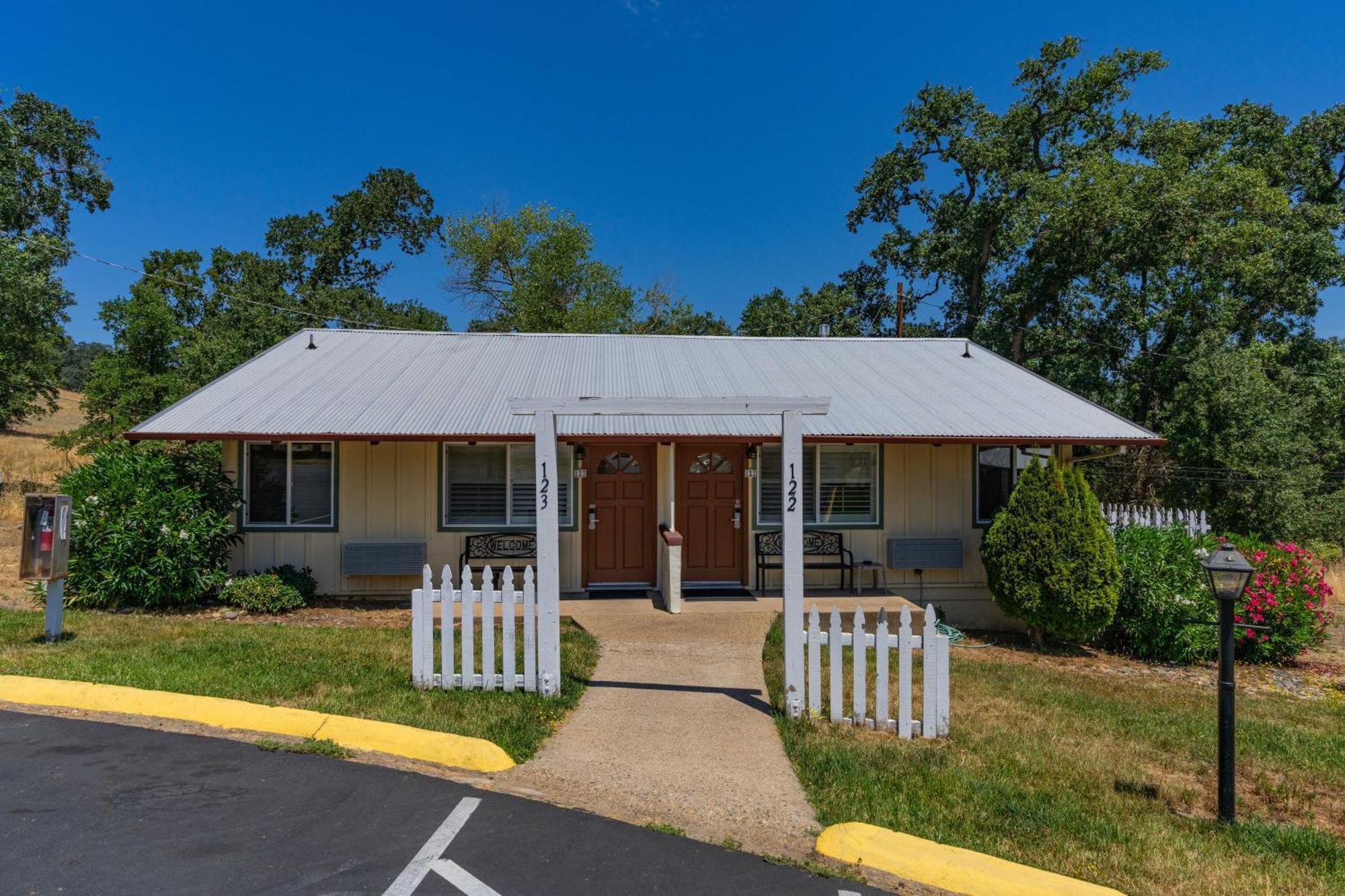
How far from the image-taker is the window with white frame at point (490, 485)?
36.6ft

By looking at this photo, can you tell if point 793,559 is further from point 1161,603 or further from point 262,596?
point 262,596

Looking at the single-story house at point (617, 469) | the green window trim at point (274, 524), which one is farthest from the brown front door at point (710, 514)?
the green window trim at point (274, 524)

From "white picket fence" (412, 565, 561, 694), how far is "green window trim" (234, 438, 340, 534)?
5.25 m

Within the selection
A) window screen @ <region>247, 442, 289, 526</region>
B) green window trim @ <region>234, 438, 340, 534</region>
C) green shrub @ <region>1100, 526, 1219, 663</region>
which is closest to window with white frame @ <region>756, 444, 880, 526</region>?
green shrub @ <region>1100, 526, 1219, 663</region>

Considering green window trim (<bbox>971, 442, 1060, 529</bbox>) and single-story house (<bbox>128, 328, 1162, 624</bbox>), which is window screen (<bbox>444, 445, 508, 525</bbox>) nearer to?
single-story house (<bbox>128, 328, 1162, 624</bbox>)

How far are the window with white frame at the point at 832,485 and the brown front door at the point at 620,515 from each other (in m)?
1.69

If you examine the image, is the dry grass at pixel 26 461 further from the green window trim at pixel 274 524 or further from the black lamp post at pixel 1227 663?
the black lamp post at pixel 1227 663

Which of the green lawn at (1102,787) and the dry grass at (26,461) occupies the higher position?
the dry grass at (26,461)

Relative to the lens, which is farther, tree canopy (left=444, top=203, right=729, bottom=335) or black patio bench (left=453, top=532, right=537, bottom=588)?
tree canopy (left=444, top=203, right=729, bottom=335)

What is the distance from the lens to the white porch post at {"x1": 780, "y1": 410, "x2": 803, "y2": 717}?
19.3 feet

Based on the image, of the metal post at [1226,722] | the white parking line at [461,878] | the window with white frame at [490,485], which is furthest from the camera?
the window with white frame at [490,485]

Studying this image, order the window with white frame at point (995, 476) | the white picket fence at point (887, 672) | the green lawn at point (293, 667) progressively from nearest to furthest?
the white picket fence at point (887, 672)
the green lawn at point (293, 667)
the window with white frame at point (995, 476)

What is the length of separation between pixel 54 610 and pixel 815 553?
9085mm

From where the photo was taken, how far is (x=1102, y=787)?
16.4 feet
